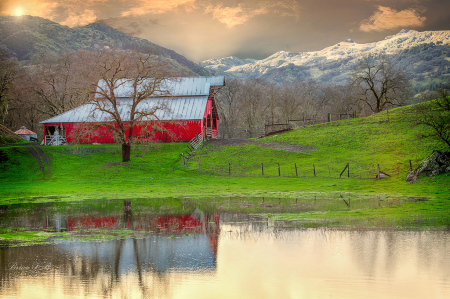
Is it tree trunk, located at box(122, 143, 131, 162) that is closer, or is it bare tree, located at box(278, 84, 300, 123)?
tree trunk, located at box(122, 143, 131, 162)

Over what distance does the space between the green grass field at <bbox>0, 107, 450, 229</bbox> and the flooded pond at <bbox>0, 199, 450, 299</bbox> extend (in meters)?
4.37

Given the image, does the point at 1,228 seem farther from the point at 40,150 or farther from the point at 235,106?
the point at 235,106

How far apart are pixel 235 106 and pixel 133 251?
97170mm

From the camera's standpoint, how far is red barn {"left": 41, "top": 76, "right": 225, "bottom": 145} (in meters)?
57.8

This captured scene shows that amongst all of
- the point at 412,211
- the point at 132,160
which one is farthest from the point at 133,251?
the point at 132,160

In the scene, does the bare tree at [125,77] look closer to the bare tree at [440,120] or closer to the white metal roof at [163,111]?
the white metal roof at [163,111]

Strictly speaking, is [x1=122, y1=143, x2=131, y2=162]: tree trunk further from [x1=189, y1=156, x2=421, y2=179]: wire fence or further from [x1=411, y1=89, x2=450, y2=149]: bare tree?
[x1=411, y1=89, x2=450, y2=149]: bare tree

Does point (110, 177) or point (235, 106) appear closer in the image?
point (110, 177)

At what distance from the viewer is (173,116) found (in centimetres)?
5878

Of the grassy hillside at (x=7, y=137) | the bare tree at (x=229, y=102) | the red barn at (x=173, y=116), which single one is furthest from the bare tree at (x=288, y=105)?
the grassy hillside at (x=7, y=137)

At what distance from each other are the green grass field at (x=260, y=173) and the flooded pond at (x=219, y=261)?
14.4 feet

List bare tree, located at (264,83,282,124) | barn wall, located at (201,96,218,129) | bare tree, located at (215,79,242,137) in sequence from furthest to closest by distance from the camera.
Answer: bare tree, located at (215,79,242,137) → bare tree, located at (264,83,282,124) → barn wall, located at (201,96,218,129)

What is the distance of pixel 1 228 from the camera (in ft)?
57.8

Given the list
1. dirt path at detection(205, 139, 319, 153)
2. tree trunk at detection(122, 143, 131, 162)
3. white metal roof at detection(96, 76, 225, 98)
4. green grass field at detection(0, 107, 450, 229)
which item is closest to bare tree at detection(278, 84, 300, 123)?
white metal roof at detection(96, 76, 225, 98)
